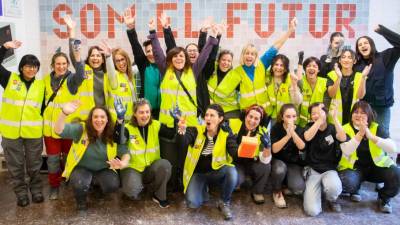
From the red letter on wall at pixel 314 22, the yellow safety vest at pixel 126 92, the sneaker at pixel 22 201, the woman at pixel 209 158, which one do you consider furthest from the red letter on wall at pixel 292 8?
the sneaker at pixel 22 201

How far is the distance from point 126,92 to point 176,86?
48 cm

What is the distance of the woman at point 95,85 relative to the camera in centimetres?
395

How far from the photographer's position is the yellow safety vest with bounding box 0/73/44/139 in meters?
3.70

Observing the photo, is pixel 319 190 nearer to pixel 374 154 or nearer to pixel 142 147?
pixel 374 154

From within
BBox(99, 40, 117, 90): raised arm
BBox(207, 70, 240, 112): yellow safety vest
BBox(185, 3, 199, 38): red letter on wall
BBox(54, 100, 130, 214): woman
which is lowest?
BBox(54, 100, 130, 214): woman

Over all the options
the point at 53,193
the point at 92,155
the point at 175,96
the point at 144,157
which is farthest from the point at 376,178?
the point at 53,193

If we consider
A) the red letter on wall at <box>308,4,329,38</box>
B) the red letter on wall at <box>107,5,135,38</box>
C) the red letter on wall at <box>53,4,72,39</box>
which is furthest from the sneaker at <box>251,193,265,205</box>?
the red letter on wall at <box>53,4,72,39</box>

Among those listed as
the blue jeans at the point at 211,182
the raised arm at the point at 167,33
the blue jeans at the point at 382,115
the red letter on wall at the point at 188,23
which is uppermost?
the red letter on wall at the point at 188,23

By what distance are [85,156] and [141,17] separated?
201 cm

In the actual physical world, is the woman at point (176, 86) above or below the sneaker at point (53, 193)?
above

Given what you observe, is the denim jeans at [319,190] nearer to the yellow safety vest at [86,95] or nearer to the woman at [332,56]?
the woman at [332,56]

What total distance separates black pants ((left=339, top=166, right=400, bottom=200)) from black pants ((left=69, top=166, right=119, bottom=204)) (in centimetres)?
196

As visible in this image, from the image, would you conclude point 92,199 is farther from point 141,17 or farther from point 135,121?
point 141,17

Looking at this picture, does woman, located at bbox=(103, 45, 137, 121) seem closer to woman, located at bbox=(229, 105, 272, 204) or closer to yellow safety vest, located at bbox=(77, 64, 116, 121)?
yellow safety vest, located at bbox=(77, 64, 116, 121)
